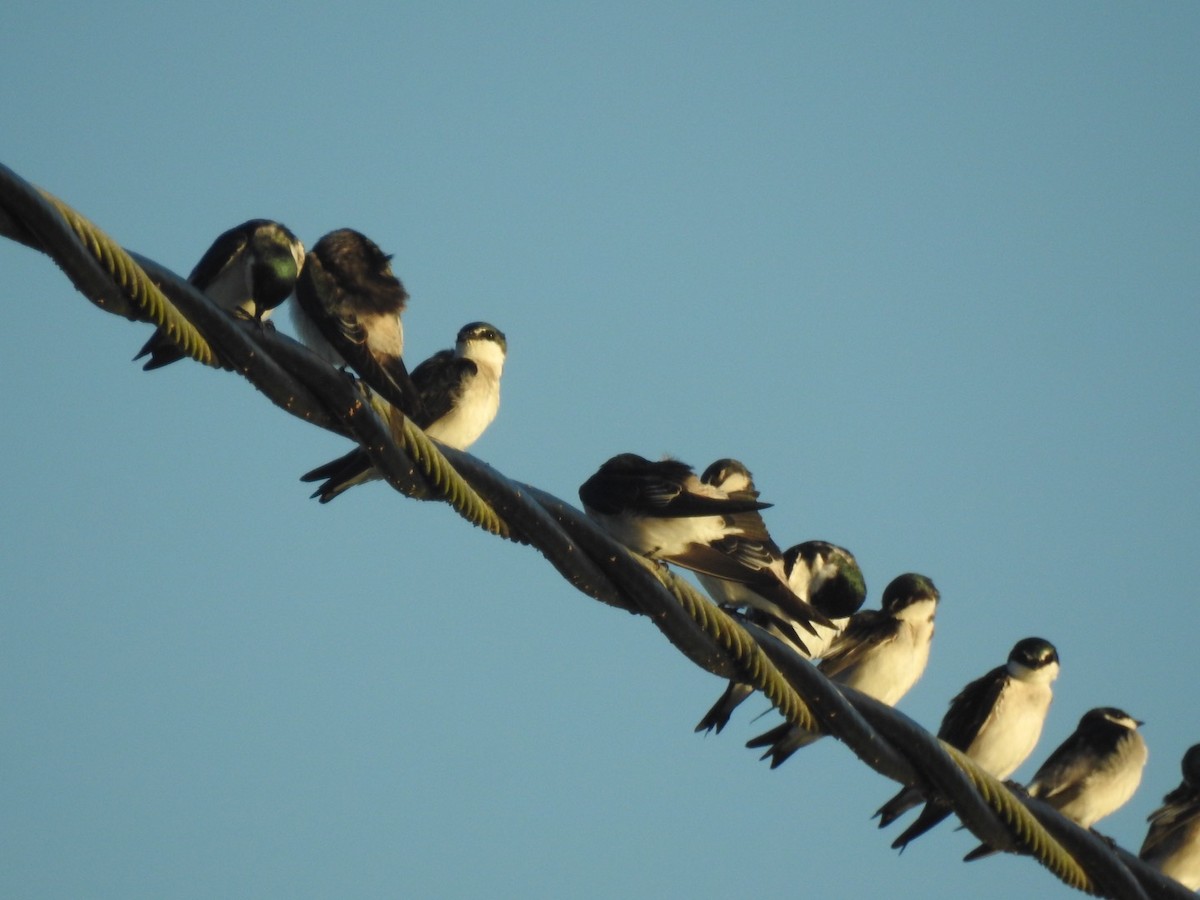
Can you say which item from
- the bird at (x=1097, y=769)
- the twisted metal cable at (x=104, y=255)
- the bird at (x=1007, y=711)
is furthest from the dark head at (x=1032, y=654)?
the twisted metal cable at (x=104, y=255)

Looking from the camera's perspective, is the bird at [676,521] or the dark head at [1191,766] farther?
the dark head at [1191,766]

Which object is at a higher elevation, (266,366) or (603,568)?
(266,366)

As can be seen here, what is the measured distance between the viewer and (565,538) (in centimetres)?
437

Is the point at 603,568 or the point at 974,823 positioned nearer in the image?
the point at 603,568

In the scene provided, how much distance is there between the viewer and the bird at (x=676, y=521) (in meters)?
6.62

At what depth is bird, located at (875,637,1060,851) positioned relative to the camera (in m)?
8.64

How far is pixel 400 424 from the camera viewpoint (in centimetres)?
424

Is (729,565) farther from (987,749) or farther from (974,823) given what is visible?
(987,749)

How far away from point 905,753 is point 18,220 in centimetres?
260

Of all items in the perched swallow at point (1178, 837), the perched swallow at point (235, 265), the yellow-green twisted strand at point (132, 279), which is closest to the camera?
the yellow-green twisted strand at point (132, 279)

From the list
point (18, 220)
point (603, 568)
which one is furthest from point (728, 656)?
point (18, 220)

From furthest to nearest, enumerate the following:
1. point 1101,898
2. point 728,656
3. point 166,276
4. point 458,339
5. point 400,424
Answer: point 458,339 < point 1101,898 < point 728,656 < point 400,424 < point 166,276

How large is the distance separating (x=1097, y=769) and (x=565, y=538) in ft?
15.3

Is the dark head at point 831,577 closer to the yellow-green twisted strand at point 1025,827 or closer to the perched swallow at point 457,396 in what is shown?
the perched swallow at point 457,396
